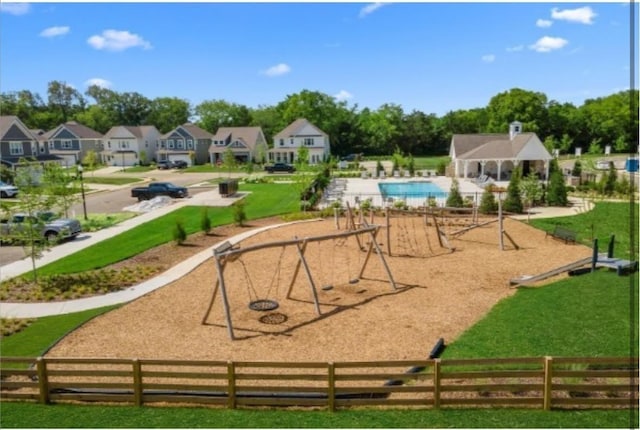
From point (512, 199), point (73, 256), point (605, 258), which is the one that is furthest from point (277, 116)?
point (605, 258)

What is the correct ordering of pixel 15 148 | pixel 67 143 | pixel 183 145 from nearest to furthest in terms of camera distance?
pixel 15 148 < pixel 67 143 < pixel 183 145

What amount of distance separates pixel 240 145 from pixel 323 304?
57646 millimetres

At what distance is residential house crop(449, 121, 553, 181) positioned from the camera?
151 feet

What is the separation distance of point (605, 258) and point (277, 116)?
7919cm

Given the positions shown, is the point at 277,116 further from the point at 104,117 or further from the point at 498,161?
the point at 498,161

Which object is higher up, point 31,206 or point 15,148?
point 15,148

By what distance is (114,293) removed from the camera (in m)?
16.1

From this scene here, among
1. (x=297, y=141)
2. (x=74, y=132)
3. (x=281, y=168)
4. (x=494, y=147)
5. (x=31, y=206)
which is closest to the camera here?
(x=31, y=206)

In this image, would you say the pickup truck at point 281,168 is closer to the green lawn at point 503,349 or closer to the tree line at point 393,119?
the tree line at point 393,119

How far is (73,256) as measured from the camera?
837 inches

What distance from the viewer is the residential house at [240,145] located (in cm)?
7006

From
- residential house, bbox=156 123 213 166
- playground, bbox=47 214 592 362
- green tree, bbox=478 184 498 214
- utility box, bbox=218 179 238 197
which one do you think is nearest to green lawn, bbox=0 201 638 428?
playground, bbox=47 214 592 362

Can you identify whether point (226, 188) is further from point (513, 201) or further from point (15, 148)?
point (15, 148)

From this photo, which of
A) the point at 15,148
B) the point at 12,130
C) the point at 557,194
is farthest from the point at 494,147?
the point at 12,130
